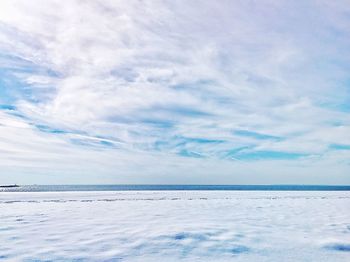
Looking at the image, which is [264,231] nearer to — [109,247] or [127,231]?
[127,231]

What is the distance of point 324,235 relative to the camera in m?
10.0

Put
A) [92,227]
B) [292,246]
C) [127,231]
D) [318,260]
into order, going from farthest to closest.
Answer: [92,227] → [127,231] → [292,246] → [318,260]

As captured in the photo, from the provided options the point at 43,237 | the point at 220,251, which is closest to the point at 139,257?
the point at 220,251

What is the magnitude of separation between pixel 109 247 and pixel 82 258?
112 cm

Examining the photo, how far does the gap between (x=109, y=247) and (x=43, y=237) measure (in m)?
2.77

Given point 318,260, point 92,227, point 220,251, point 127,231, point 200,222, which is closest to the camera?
point 318,260

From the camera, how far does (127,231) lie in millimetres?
10727

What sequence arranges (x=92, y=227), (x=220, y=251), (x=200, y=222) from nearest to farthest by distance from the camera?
(x=220, y=251), (x=92, y=227), (x=200, y=222)

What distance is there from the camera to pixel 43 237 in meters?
9.74

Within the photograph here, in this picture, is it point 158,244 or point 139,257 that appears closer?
Result: point 139,257

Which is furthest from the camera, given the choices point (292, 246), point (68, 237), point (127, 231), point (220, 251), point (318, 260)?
point (127, 231)

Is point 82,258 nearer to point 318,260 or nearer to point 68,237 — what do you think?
point 68,237

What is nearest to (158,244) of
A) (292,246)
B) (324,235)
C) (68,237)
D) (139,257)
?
(139,257)

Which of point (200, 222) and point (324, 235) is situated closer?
point (324, 235)
